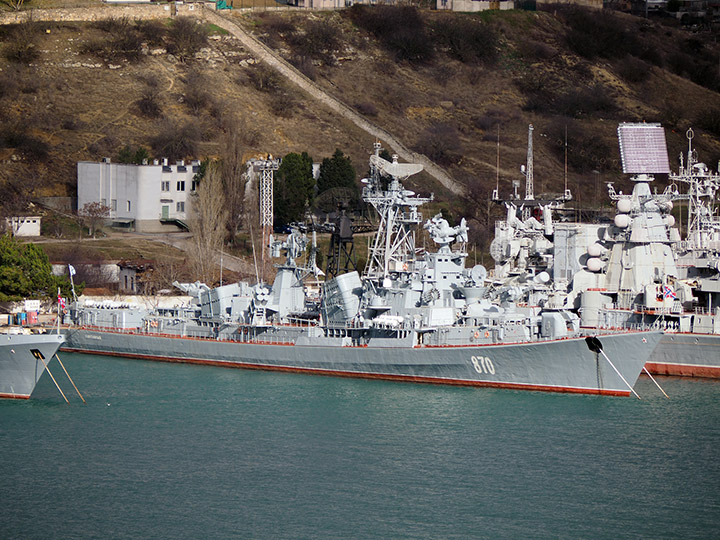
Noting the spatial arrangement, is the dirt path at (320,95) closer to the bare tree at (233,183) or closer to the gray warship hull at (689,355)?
the bare tree at (233,183)

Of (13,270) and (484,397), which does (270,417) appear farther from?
(13,270)

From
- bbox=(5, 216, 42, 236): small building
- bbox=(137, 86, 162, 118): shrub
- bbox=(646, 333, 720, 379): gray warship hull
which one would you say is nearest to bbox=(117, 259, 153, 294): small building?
A: bbox=(5, 216, 42, 236): small building

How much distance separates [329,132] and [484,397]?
180ft

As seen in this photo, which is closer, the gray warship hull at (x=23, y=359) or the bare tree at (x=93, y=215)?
the gray warship hull at (x=23, y=359)

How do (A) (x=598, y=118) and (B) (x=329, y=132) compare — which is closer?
(B) (x=329, y=132)

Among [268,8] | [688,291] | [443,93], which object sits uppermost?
[268,8]

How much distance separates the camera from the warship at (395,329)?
3703 cm

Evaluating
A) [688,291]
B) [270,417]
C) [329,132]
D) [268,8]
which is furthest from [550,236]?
[268,8]

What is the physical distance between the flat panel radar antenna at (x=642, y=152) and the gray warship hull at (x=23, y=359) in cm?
2415

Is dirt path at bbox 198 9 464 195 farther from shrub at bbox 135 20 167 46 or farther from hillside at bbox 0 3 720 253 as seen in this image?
shrub at bbox 135 20 167 46

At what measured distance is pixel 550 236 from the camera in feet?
168

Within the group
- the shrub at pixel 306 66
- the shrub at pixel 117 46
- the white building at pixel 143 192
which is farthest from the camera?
the shrub at pixel 306 66

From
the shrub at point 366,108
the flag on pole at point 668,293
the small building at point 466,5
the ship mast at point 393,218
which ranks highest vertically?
the small building at point 466,5

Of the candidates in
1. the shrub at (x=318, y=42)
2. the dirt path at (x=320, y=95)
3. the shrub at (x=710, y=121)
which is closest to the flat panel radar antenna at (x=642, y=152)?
the dirt path at (x=320, y=95)
